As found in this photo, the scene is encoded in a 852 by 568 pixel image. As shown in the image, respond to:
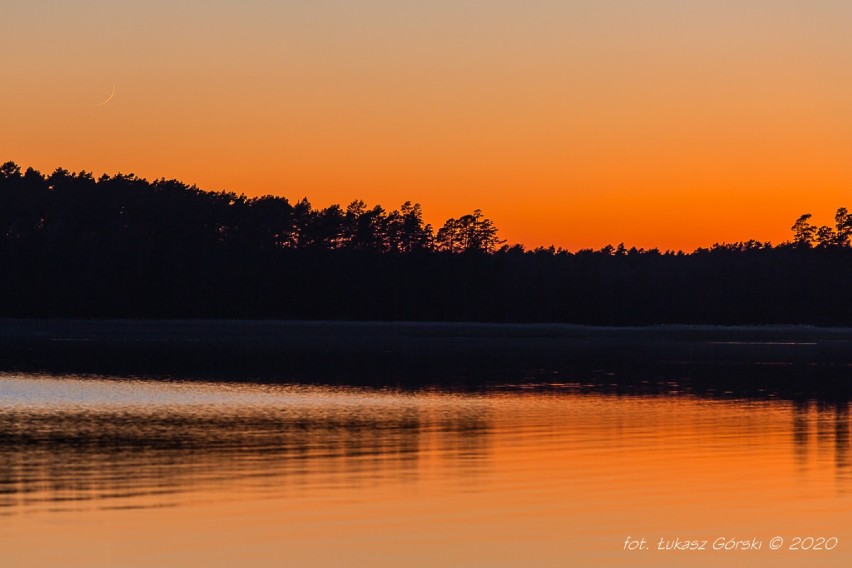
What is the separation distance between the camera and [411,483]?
89.7ft

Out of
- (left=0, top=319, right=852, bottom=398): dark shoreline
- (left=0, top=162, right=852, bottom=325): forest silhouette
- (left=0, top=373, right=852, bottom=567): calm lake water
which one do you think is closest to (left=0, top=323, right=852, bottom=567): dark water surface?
(left=0, top=373, right=852, bottom=567): calm lake water

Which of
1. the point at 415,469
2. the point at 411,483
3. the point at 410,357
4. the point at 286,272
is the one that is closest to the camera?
the point at 411,483

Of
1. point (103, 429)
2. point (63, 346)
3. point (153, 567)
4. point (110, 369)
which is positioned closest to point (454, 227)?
point (63, 346)

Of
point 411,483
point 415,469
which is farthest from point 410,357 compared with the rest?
point 411,483

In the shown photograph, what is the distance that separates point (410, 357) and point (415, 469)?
60.4 metres

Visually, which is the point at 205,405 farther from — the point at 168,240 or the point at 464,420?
the point at 168,240

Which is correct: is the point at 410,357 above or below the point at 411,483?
above

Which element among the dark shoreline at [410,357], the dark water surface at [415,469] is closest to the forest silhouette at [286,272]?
the dark shoreline at [410,357]

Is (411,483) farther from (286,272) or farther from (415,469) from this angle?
(286,272)

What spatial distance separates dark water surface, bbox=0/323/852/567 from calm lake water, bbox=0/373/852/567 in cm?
8

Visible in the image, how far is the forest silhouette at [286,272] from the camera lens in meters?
152

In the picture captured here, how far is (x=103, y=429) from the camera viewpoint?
37062 mm

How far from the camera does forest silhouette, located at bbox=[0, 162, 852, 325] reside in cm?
15250

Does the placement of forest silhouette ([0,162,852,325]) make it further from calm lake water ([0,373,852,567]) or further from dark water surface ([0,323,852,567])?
calm lake water ([0,373,852,567])
